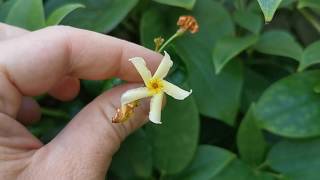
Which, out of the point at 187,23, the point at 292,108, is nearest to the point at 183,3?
the point at 187,23

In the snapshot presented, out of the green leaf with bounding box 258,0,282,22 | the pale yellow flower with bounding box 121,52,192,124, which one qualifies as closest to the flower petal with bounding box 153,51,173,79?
the pale yellow flower with bounding box 121,52,192,124

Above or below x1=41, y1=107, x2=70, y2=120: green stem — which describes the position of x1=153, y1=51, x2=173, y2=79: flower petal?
above

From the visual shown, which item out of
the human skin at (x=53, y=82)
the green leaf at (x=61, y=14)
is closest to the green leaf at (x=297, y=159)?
the human skin at (x=53, y=82)

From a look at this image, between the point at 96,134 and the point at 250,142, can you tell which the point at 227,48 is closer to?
the point at 250,142

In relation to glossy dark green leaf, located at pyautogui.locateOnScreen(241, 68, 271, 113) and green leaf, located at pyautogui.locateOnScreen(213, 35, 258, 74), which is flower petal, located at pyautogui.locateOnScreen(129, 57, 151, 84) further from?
glossy dark green leaf, located at pyautogui.locateOnScreen(241, 68, 271, 113)

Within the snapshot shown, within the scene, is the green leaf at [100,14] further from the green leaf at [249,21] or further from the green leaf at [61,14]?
the green leaf at [249,21]

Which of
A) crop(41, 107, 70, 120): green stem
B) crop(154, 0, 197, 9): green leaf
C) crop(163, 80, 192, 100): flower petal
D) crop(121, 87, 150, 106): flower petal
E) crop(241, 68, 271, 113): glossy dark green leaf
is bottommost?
crop(241, 68, 271, 113): glossy dark green leaf
